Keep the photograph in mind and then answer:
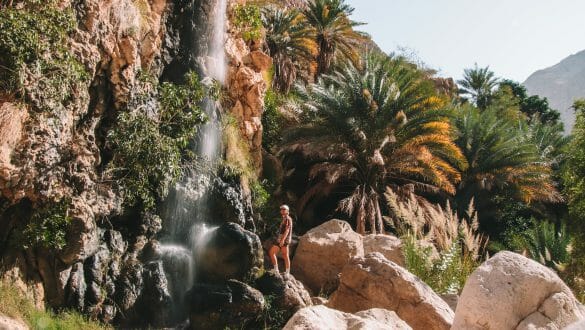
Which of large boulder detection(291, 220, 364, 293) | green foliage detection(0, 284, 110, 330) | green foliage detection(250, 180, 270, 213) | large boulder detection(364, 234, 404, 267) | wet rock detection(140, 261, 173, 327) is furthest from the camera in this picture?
green foliage detection(250, 180, 270, 213)

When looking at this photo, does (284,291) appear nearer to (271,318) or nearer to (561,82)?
(271,318)

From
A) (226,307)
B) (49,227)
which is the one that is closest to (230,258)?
(226,307)

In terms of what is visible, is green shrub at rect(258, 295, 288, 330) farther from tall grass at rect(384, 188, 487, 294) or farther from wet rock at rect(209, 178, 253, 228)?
wet rock at rect(209, 178, 253, 228)

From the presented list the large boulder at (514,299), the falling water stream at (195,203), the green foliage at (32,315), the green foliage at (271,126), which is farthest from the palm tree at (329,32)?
the large boulder at (514,299)

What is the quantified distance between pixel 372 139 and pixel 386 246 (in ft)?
17.4

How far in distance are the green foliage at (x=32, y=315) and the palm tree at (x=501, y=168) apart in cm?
1361

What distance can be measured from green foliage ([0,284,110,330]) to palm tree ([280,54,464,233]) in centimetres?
909

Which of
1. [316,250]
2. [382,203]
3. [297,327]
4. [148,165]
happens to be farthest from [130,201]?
[382,203]

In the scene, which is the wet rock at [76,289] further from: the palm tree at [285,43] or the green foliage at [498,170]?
the palm tree at [285,43]

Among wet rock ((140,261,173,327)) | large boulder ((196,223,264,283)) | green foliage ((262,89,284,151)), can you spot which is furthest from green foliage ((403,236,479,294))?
green foliage ((262,89,284,151))

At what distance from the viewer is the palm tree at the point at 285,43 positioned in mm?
Answer: 23172

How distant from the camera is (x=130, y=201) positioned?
1065cm

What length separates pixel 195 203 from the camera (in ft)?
42.0

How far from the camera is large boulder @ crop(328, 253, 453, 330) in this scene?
7.96 meters
